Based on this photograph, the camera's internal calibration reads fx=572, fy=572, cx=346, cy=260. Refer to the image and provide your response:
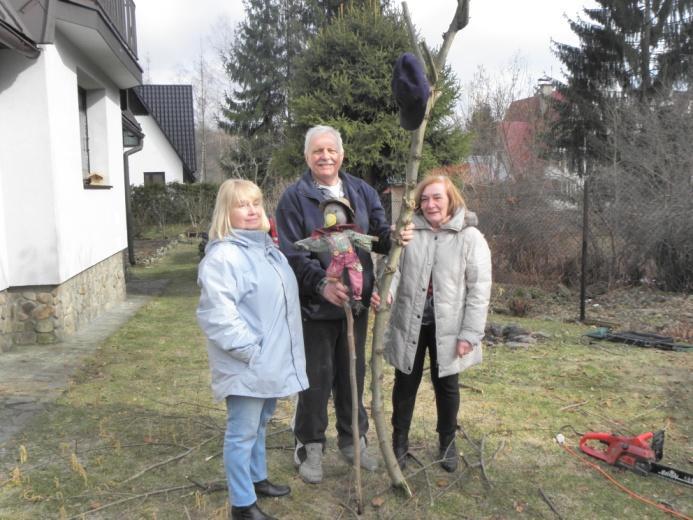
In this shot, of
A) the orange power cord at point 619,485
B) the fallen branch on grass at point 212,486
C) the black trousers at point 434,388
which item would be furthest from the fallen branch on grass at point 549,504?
the fallen branch on grass at point 212,486

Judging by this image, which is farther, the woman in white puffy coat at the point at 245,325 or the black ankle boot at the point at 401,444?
the black ankle boot at the point at 401,444

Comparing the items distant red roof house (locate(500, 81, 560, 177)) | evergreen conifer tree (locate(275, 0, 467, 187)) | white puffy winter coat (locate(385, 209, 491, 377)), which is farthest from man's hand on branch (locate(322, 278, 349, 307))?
distant red roof house (locate(500, 81, 560, 177))

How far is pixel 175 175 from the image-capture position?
26359 millimetres

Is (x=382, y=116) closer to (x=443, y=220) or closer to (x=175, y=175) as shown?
(x=443, y=220)

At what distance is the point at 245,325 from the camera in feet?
8.11

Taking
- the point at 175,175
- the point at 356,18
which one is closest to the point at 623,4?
the point at 356,18

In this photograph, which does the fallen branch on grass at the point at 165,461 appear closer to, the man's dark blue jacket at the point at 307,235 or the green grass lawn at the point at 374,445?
the green grass lawn at the point at 374,445

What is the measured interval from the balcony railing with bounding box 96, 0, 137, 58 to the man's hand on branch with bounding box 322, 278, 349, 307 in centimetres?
617

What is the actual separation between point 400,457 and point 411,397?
0.34 m

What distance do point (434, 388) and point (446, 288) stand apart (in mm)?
602

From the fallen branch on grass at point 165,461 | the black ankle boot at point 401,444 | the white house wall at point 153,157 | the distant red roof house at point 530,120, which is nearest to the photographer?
the fallen branch on grass at point 165,461

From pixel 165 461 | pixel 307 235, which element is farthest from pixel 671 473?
pixel 165 461

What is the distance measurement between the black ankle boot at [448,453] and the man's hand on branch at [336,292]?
1.20m

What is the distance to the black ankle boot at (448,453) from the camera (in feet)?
10.5
